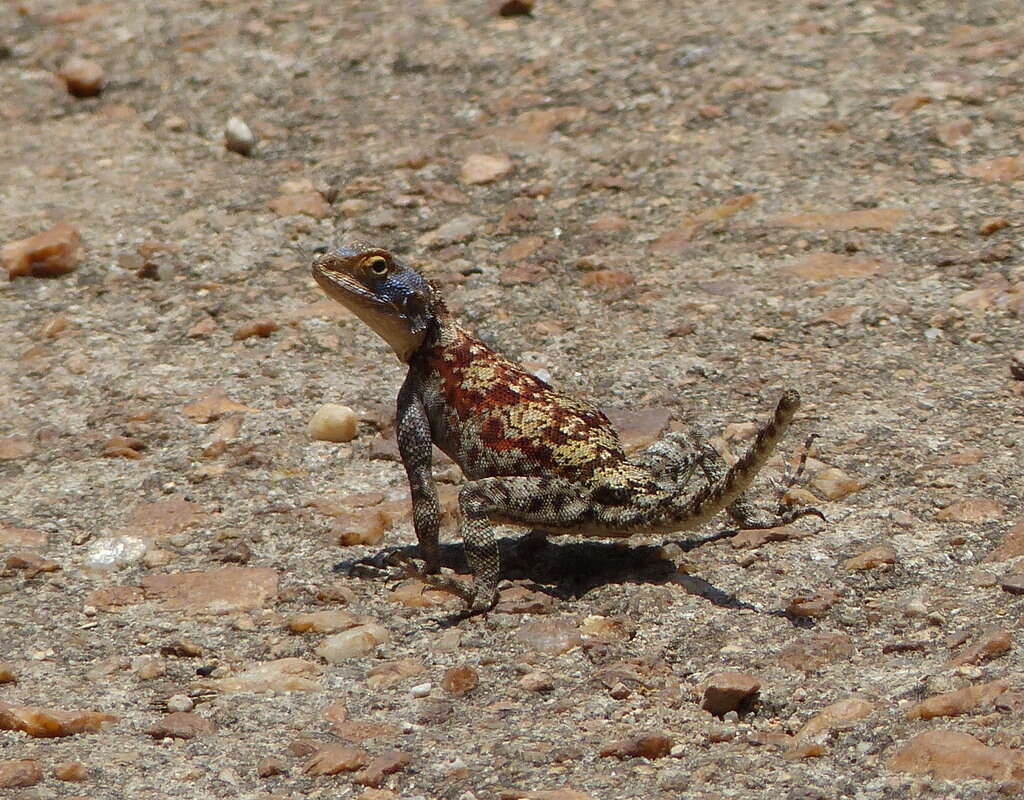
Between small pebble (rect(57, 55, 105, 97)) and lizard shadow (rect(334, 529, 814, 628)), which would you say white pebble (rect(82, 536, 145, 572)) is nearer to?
lizard shadow (rect(334, 529, 814, 628))

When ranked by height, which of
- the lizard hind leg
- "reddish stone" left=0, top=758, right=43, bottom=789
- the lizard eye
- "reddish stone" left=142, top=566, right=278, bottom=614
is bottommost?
"reddish stone" left=142, top=566, right=278, bottom=614

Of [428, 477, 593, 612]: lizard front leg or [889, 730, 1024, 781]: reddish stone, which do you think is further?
[428, 477, 593, 612]: lizard front leg

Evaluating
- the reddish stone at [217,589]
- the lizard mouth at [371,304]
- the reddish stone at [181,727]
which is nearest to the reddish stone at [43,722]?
the reddish stone at [181,727]

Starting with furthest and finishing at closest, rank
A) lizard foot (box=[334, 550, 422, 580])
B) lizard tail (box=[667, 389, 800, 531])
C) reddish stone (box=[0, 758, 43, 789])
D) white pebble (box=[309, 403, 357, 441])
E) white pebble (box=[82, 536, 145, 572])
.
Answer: white pebble (box=[309, 403, 357, 441]) → white pebble (box=[82, 536, 145, 572]) → lizard foot (box=[334, 550, 422, 580]) → lizard tail (box=[667, 389, 800, 531]) → reddish stone (box=[0, 758, 43, 789])

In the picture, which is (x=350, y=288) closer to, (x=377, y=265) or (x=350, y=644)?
(x=377, y=265)

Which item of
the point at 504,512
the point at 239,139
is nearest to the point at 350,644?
the point at 504,512

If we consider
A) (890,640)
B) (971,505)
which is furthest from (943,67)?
(890,640)

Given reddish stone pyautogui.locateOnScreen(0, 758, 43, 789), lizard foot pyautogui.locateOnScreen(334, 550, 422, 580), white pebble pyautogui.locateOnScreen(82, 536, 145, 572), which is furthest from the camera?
white pebble pyautogui.locateOnScreen(82, 536, 145, 572)

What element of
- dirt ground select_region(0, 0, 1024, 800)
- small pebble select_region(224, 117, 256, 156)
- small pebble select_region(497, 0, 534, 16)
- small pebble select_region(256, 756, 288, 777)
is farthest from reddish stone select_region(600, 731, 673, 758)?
small pebble select_region(497, 0, 534, 16)
